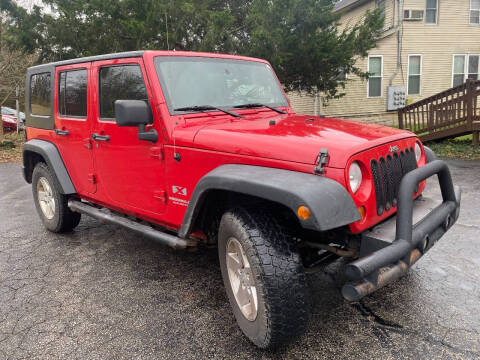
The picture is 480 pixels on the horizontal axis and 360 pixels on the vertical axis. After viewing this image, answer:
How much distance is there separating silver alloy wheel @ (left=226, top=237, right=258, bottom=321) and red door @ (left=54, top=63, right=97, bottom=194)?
1.89m

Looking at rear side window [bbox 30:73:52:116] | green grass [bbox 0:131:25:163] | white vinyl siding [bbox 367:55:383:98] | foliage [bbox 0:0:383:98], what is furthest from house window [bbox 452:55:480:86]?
rear side window [bbox 30:73:52:116]

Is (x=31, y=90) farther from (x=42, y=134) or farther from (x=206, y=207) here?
(x=206, y=207)

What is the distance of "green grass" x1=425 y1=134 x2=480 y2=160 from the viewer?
9.23m

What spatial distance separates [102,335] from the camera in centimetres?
267

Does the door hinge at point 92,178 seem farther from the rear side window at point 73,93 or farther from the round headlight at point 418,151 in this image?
the round headlight at point 418,151

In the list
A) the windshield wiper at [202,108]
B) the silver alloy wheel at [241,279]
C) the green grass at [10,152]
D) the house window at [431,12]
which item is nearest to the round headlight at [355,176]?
the silver alloy wheel at [241,279]

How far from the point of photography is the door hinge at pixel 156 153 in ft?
9.86

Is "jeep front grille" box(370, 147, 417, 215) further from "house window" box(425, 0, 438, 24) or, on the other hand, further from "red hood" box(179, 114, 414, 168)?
"house window" box(425, 0, 438, 24)

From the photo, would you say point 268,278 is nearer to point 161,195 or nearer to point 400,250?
point 400,250

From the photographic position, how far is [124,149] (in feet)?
10.9

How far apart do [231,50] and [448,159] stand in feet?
18.3

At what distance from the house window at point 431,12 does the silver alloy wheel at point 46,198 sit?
665 inches

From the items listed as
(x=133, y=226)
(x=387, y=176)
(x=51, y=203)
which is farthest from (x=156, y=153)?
(x=51, y=203)

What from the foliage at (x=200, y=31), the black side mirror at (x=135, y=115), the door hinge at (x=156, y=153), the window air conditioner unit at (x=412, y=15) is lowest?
the door hinge at (x=156, y=153)
